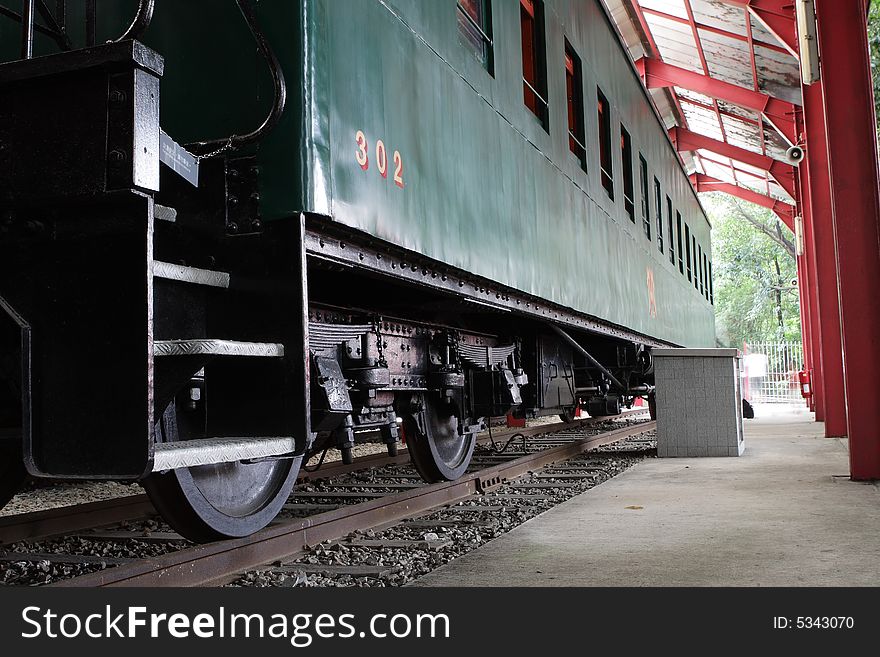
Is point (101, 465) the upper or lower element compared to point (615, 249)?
lower

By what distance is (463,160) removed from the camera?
413cm

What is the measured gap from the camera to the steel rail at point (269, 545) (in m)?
2.79

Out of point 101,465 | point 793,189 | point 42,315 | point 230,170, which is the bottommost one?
point 101,465

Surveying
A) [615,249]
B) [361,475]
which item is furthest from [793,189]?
[361,475]

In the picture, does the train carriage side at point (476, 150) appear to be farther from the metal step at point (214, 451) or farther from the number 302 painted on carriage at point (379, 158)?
the metal step at point (214, 451)

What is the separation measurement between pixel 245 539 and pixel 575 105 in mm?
4930

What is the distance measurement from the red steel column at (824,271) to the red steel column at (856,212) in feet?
11.0

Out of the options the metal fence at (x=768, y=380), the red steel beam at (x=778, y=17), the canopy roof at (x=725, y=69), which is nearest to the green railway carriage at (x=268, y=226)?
the red steel beam at (x=778, y=17)

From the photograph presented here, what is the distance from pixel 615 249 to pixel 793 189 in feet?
58.6

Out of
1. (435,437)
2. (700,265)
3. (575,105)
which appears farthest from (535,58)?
(700,265)

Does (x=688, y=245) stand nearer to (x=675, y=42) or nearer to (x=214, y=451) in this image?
(x=675, y=42)
